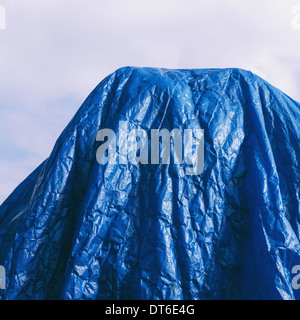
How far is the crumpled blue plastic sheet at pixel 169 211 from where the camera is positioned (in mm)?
2623

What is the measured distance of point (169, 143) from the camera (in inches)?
112

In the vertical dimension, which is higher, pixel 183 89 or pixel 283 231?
pixel 183 89

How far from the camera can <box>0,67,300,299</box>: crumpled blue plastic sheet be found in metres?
2.62

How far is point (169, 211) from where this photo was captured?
2.69 metres

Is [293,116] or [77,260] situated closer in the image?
[77,260]

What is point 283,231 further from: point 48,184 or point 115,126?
point 48,184

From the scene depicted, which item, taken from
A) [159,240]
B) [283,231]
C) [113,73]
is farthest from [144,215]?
[113,73]

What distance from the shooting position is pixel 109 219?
8.96 feet

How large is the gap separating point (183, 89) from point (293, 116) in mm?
732
